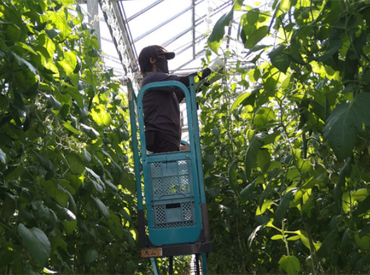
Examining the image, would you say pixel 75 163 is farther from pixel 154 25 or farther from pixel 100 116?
pixel 154 25

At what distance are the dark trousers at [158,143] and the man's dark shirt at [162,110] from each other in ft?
0.06

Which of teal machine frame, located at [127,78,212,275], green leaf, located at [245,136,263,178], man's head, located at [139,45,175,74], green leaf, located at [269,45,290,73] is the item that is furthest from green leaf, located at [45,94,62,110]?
man's head, located at [139,45,175,74]

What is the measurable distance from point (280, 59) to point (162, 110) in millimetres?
2196

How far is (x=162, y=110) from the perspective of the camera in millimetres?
3684

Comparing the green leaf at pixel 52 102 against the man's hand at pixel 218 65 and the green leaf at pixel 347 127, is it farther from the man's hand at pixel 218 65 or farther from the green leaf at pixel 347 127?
the man's hand at pixel 218 65

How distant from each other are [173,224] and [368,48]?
1.91 m

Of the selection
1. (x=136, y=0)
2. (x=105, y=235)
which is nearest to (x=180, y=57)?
(x=136, y=0)

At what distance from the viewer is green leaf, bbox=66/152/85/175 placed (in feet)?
6.20

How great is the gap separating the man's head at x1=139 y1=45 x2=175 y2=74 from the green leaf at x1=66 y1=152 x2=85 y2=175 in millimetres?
2095

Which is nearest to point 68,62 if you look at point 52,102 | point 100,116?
point 52,102

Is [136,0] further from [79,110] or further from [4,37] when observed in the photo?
[4,37]

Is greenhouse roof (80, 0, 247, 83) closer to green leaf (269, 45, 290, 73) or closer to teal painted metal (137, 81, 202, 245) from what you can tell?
teal painted metal (137, 81, 202, 245)

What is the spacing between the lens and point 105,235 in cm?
307

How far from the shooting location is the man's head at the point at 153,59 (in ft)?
12.8
